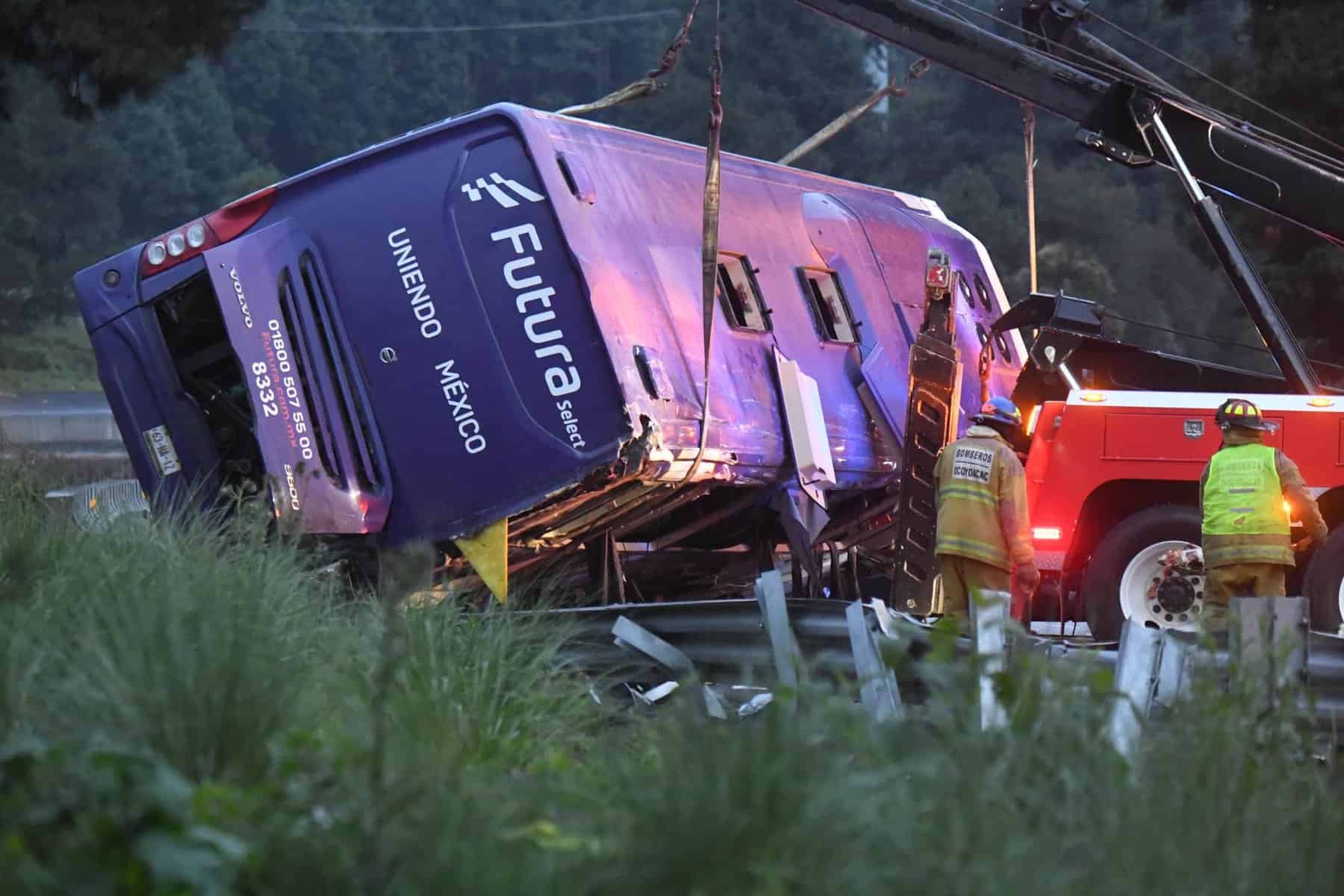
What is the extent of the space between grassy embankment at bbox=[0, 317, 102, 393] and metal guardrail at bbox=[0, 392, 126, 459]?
7.28m

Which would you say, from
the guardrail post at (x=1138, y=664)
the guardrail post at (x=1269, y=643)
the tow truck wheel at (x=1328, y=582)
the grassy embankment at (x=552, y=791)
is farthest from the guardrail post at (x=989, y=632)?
the tow truck wheel at (x=1328, y=582)

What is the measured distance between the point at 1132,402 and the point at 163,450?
4862 mm

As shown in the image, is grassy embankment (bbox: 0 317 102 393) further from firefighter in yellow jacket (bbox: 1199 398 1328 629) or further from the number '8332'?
firefighter in yellow jacket (bbox: 1199 398 1328 629)

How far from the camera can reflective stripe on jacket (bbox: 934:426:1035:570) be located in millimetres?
8891

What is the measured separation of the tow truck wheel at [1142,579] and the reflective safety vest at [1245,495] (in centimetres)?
113

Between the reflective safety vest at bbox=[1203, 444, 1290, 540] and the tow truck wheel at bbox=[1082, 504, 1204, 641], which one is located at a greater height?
the reflective safety vest at bbox=[1203, 444, 1290, 540]

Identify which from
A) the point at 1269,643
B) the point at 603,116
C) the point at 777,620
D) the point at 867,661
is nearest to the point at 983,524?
the point at 777,620

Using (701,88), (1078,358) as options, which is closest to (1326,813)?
(1078,358)

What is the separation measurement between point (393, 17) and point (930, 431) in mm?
52599

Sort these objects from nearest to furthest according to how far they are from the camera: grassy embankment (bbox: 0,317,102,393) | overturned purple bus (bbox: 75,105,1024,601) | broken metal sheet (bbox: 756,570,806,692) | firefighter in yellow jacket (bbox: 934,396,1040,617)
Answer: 1. broken metal sheet (bbox: 756,570,806,692)
2. overturned purple bus (bbox: 75,105,1024,601)
3. firefighter in yellow jacket (bbox: 934,396,1040,617)
4. grassy embankment (bbox: 0,317,102,393)

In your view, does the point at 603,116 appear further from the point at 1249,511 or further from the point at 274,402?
the point at 1249,511

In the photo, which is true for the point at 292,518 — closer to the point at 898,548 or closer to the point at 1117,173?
the point at 898,548

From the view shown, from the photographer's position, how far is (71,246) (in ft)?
162

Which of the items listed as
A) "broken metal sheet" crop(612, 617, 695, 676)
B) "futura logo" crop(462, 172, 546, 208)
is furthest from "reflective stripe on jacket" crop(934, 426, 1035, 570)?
"futura logo" crop(462, 172, 546, 208)
